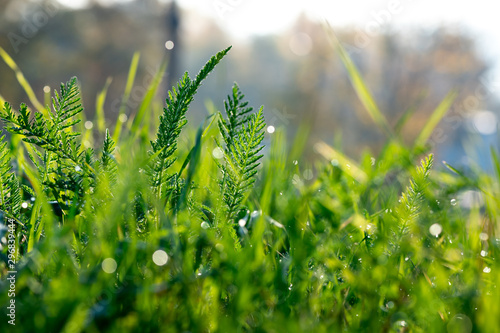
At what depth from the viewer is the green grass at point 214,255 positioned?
454 millimetres

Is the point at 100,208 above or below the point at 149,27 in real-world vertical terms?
above

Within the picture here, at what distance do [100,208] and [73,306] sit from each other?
0.25m

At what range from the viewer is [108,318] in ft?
1.51

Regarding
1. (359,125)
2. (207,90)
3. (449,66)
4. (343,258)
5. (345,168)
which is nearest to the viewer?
(343,258)

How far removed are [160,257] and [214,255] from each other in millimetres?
66

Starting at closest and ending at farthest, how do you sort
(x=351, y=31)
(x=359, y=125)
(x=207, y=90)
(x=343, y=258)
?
(x=343, y=258)
(x=351, y=31)
(x=359, y=125)
(x=207, y=90)

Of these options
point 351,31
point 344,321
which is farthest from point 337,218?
point 351,31

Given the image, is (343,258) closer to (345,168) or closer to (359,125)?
(345,168)

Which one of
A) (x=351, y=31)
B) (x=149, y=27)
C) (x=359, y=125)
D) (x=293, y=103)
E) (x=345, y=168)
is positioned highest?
(x=345, y=168)

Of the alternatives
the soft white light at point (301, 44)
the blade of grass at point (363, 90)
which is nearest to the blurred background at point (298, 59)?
the soft white light at point (301, 44)

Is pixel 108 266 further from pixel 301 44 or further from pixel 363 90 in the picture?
pixel 301 44

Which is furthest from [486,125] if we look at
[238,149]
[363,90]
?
[238,149]

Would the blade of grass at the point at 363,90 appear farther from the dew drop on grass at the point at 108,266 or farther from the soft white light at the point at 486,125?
the dew drop on grass at the point at 108,266

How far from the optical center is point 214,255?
538mm
